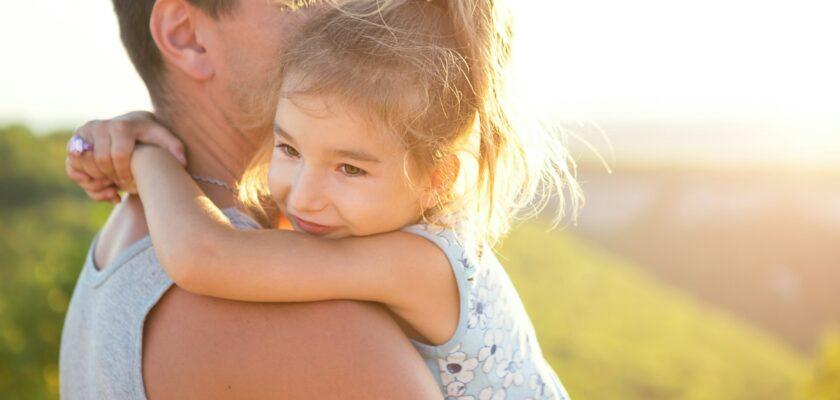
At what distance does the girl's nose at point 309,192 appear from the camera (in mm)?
2035

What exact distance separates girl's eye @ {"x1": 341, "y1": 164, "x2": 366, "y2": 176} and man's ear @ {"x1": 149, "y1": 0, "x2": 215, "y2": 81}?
0.66 meters

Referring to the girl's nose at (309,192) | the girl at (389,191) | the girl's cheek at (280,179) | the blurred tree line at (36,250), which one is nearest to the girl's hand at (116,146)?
the girl at (389,191)

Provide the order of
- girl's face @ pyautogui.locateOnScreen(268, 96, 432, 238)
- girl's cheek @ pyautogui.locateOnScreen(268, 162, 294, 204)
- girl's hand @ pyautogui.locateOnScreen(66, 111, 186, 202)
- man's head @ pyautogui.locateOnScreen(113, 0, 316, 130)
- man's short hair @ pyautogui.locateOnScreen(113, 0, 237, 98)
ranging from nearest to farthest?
girl's face @ pyautogui.locateOnScreen(268, 96, 432, 238)
girl's cheek @ pyautogui.locateOnScreen(268, 162, 294, 204)
girl's hand @ pyautogui.locateOnScreen(66, 111, 186, 202)
man's head @ pyautogui.locateOnScreen(113, 0, 316, 130)
man's short hair @ pyautogui.locateOnScreen(113, 0, 237, 98)

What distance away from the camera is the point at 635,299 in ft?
35.3

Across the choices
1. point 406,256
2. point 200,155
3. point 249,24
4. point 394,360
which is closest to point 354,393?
point 394,360

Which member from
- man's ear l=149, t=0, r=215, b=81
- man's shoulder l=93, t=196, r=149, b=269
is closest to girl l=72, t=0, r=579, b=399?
man's shoulder l=93, t=196, r=149, b=269

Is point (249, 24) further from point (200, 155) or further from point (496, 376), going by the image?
point (496, 376)

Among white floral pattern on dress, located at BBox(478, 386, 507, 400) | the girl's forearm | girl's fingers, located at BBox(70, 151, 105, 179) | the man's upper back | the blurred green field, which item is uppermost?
the girl's forearm

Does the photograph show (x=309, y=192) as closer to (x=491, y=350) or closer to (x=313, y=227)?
(x=313, y=227)

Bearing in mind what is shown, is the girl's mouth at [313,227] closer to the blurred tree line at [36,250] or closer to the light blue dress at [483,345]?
the light blue dress at [483,345]

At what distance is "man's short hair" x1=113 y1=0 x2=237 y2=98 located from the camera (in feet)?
8.37

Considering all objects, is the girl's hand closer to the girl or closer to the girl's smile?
the girl

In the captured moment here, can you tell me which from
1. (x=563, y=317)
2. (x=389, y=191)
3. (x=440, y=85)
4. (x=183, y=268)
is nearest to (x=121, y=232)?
(x=183, y=268)

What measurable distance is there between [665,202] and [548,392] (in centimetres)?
1178
